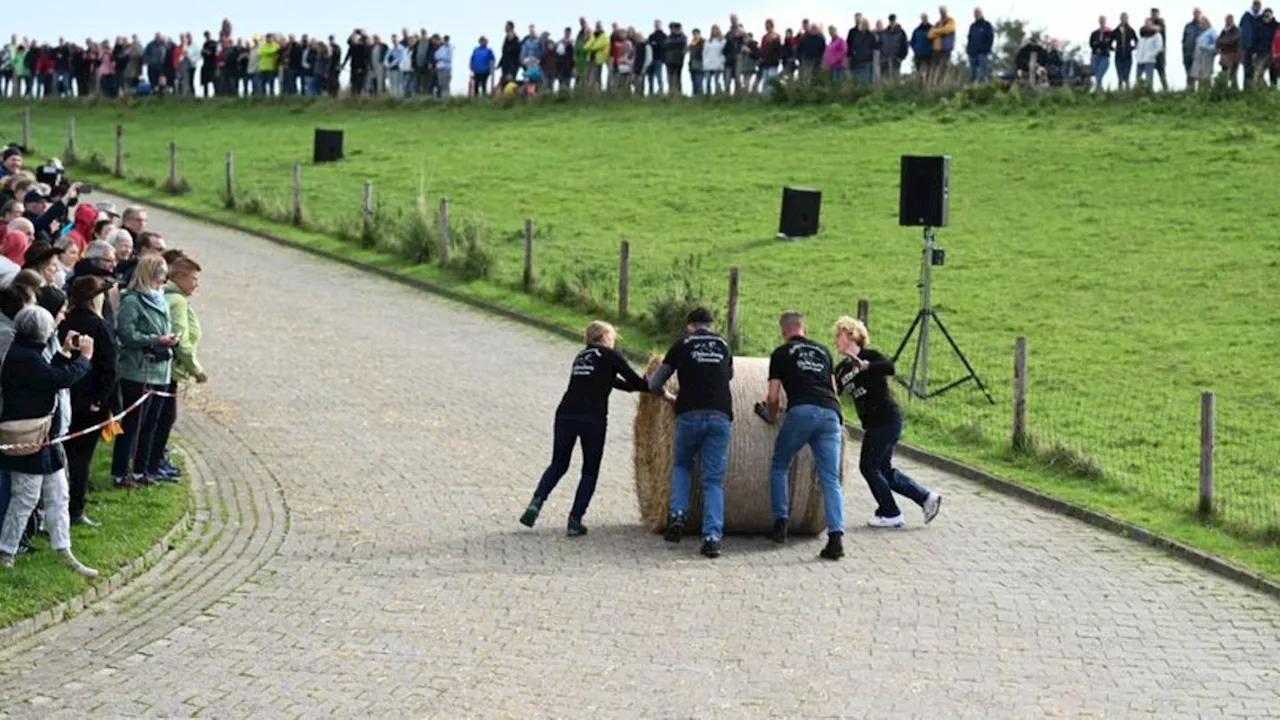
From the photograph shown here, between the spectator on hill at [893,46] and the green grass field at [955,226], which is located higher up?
the spectator on hill at [893,46]

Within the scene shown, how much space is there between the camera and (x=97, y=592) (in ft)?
49.5

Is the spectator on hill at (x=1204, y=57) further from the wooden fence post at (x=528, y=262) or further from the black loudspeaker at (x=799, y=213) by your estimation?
the wooden fence post at (x=528, y=262)

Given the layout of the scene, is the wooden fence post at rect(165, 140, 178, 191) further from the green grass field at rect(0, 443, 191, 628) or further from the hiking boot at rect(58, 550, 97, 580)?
the hiking boot at rect(58, 550, 97, 580)

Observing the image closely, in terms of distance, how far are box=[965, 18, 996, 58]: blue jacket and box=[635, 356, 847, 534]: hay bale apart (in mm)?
33240

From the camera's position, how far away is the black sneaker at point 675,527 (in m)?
17.4

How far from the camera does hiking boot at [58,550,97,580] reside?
49.8 ft

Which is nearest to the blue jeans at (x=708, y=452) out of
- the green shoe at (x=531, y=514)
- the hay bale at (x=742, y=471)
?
the hay bale at (x=742, y=471)

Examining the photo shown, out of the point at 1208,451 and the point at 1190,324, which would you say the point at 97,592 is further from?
the point at 1190,324

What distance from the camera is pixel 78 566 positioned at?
49.9ft

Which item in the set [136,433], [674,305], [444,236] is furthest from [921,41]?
[136,433]

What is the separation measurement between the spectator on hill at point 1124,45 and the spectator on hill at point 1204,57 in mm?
1436

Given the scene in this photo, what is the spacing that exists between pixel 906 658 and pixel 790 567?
2750 millimetres

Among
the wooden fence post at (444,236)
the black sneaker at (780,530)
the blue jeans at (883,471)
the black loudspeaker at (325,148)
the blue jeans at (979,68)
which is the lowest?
the black sneaker at (780,530)

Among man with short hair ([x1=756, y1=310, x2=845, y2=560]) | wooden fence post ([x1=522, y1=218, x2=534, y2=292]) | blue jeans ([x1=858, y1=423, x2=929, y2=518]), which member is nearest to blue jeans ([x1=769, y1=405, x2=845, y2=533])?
man with short hair ([x1=756, y1=310, x2=845, y2=560])
